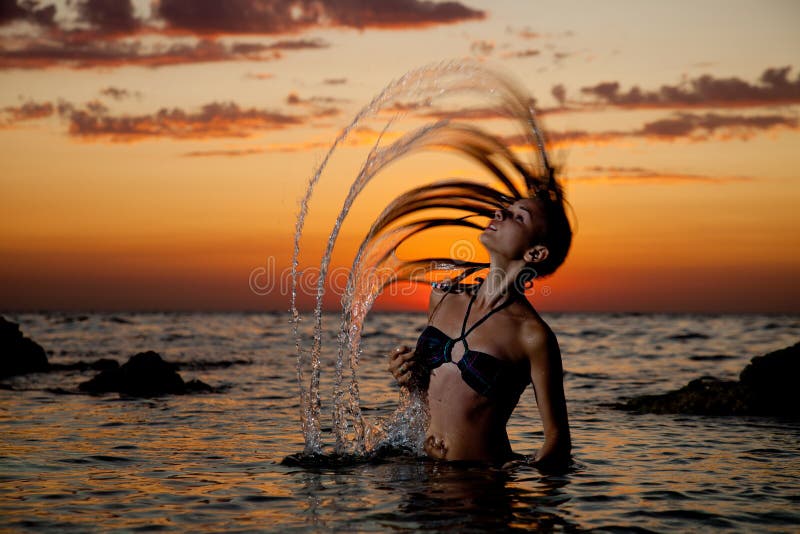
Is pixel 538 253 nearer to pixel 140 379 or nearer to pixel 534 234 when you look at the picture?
pixel 534 234

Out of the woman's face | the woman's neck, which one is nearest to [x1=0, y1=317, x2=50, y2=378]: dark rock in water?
the woman's neck

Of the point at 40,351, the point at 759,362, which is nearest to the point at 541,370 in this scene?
the point at 759,362

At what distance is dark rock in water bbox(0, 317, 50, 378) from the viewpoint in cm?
1808

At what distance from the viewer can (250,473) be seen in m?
7.48

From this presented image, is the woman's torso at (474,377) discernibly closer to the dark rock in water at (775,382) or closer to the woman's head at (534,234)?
the woman's head at (534,234)

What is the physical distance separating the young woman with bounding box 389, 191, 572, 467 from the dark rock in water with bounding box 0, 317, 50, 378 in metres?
13.9

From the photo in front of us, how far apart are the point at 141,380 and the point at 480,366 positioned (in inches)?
393

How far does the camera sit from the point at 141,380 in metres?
14.9

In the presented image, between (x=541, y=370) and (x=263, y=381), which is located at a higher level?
(x=541, y=370)

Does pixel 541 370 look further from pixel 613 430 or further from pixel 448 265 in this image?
pixel 613 430

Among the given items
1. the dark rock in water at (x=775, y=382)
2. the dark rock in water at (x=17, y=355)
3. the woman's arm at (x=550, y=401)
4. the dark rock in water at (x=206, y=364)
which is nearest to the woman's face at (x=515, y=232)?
the woman's arm at (x=550, y=401)

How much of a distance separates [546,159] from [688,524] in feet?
9.79

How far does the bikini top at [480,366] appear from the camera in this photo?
649 cm

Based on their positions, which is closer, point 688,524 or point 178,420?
point 688,524
